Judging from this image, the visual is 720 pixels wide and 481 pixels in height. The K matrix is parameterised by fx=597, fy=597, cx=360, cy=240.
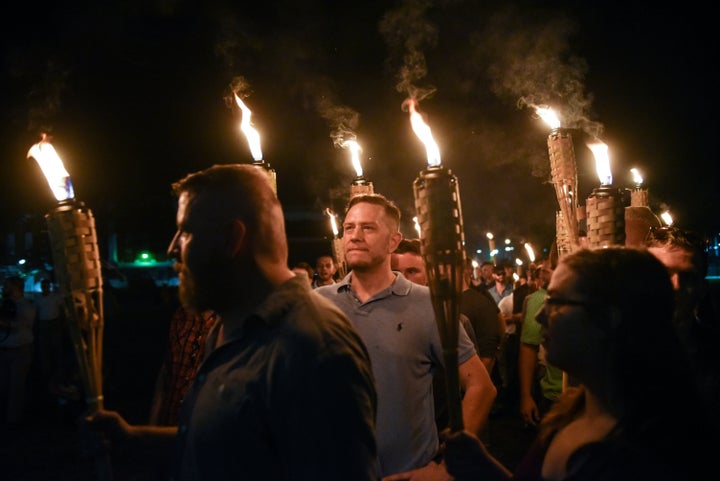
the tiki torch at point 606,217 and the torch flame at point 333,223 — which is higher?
the torch flame at point 333,223

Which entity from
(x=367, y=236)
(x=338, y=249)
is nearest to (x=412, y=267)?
(x=338, y=249)

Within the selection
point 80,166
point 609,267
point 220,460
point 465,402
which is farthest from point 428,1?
point 80,166

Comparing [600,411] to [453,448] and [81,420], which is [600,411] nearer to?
[453,448]

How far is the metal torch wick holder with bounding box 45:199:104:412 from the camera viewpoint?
2283 millimetres

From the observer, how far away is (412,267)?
→ 540 cm

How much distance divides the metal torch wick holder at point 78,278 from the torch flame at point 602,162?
232 cm

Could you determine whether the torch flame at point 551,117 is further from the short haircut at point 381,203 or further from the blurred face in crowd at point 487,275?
the blurred face in crowd at point 487,275

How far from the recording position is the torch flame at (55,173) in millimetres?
2439

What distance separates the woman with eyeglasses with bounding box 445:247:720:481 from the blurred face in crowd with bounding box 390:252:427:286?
3.35 m

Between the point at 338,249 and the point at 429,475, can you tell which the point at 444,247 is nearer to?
the point at 429,475

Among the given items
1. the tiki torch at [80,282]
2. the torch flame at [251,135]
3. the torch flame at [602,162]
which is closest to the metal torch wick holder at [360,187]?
the torch flame at [251,135]

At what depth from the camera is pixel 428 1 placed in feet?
22.6

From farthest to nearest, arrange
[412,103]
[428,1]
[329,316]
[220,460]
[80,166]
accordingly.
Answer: [80,166], [428,1], [412,103], [329,316], [220,460]

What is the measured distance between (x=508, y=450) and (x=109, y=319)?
25498 millimetres
